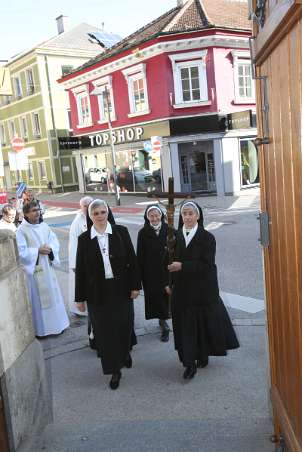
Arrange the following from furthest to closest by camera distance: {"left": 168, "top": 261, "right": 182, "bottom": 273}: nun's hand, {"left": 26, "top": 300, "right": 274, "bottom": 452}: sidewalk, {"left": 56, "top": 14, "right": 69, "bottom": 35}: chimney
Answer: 1. {"left": 56, "top": 14, "right": 69, "bottom": 35}: chimney
2. {"left": 168, "top": 261, "right": 182, "bottom": 273}: nun's hand
3. {"left": 26, "top": 300, "right": 274, "bottom": 452}: sidewalk

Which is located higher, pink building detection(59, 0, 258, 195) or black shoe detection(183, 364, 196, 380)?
pink building detection(59, 0, 258, 195)

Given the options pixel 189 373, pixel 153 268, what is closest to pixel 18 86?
pixel 153 268

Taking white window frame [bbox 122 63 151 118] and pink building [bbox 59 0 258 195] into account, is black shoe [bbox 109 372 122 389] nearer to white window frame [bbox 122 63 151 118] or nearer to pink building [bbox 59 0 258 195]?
pink building [bbox 59 0 258 195]

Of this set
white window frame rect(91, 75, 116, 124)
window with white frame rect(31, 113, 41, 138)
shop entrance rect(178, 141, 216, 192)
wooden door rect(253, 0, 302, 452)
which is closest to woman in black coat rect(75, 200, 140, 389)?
wooden door rect(253, 0, 302, 452)

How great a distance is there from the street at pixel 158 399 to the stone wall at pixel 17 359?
310 millimetres

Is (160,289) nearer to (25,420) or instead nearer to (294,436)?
(25,420)

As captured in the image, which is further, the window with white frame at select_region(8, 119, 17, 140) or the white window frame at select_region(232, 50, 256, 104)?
the window with white frame at select_region(8, 119, 17, 140)

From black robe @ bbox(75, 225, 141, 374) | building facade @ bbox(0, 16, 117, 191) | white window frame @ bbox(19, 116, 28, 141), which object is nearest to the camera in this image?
black robe @ bbox(75, 225, 141, 374)

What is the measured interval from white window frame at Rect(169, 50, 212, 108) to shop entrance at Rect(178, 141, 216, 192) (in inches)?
72.8

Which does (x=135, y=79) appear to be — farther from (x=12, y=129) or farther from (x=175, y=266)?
(x=175, y=266)

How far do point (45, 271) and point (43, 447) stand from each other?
8.51 ft

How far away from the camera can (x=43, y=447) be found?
341 centimetres

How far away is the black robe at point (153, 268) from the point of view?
5339 millimetres

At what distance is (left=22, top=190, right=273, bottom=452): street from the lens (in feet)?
11.1
